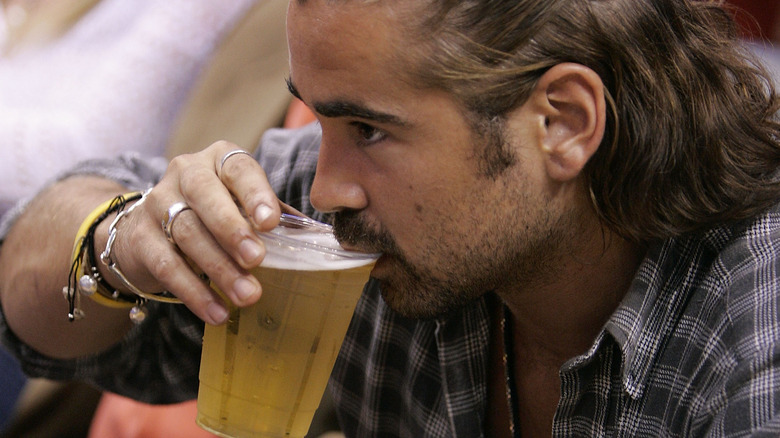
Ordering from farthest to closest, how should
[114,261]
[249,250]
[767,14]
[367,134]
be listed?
[767,14] → [114,261] → [367,134] → [249,250]

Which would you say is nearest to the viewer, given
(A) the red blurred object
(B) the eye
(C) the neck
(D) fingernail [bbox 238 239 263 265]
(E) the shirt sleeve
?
(D) fingernail [bbox 238 239 263 265]

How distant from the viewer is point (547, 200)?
1152 millimetres

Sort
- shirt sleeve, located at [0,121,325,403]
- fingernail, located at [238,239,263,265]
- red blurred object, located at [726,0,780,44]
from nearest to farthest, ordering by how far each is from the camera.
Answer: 1. fingernail, located at [238,239,263,265]
2. shirt sleeve, located at [0,121,325,403]
3. red blurred object, located at [726,0,780,44]

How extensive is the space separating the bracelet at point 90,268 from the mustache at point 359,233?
39cm

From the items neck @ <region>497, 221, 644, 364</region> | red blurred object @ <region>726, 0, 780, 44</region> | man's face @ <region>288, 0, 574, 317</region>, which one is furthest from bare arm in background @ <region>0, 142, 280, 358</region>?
red blurred object @ <region>726, 0, 780, 44</region>

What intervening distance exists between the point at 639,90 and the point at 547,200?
192 mm

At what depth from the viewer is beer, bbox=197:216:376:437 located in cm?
101

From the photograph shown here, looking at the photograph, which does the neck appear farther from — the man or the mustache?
the mustache

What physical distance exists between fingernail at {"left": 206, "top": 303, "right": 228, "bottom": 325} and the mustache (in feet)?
0.56

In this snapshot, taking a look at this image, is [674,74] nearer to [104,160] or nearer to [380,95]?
[380,95]

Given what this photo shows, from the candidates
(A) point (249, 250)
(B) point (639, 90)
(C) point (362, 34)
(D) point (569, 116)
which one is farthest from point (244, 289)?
(B) point (639, 90)

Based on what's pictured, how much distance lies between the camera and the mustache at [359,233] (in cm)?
110

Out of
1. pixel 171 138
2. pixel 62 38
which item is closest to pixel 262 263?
pixel 171 138

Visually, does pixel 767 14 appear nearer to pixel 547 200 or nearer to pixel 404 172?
pixel 547 200
